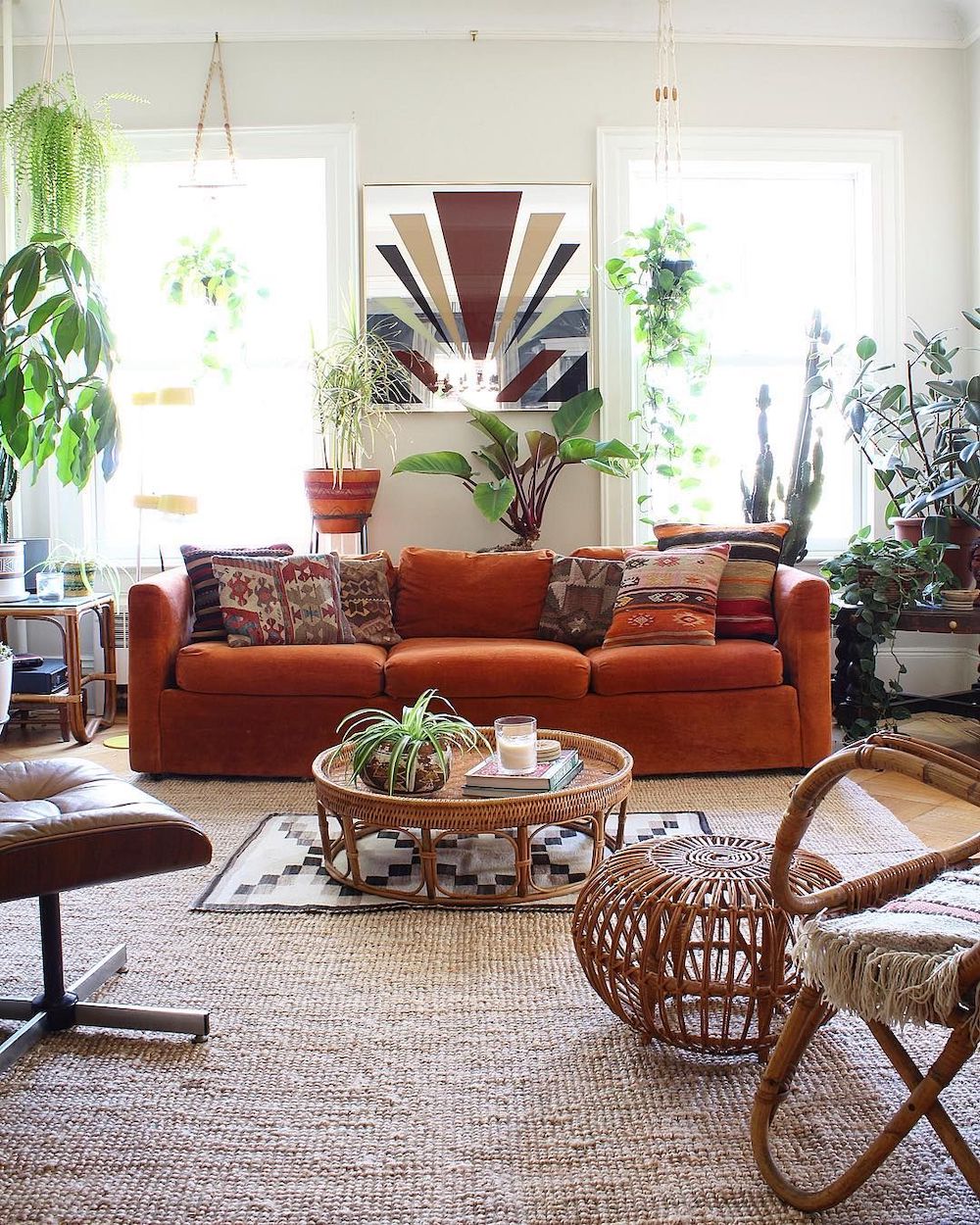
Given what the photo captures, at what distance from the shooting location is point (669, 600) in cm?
426

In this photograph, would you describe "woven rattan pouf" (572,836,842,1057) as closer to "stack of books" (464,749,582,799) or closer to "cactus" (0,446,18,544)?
"stack of books" (464,749,582,799)

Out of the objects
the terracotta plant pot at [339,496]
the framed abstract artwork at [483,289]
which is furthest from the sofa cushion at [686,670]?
the framed abstract artwork at [483,289]

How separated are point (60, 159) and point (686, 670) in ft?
10.1

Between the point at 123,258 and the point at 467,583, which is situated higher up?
the point at 123,258

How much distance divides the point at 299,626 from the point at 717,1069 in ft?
8.35

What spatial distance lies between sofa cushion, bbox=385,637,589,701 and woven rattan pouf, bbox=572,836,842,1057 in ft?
5.63

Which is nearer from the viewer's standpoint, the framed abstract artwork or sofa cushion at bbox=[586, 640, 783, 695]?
sofa cushion at bbox=[586, 640, 783, 695]

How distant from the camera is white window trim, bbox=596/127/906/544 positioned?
207 inches

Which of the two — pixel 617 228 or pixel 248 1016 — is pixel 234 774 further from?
pixel 617 228

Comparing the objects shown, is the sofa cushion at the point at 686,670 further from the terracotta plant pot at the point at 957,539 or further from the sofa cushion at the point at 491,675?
the terracotta plant pot at the point at 957,539

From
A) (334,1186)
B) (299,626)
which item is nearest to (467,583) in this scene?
(299,626)

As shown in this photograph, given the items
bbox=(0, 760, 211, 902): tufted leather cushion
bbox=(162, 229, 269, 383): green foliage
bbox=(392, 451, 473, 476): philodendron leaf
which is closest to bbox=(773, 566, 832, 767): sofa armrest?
bbox=(392, 451, 473, 476): philodendron leaf

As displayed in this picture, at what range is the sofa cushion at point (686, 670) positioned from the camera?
405cm

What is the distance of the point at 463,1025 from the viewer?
2.35 m
